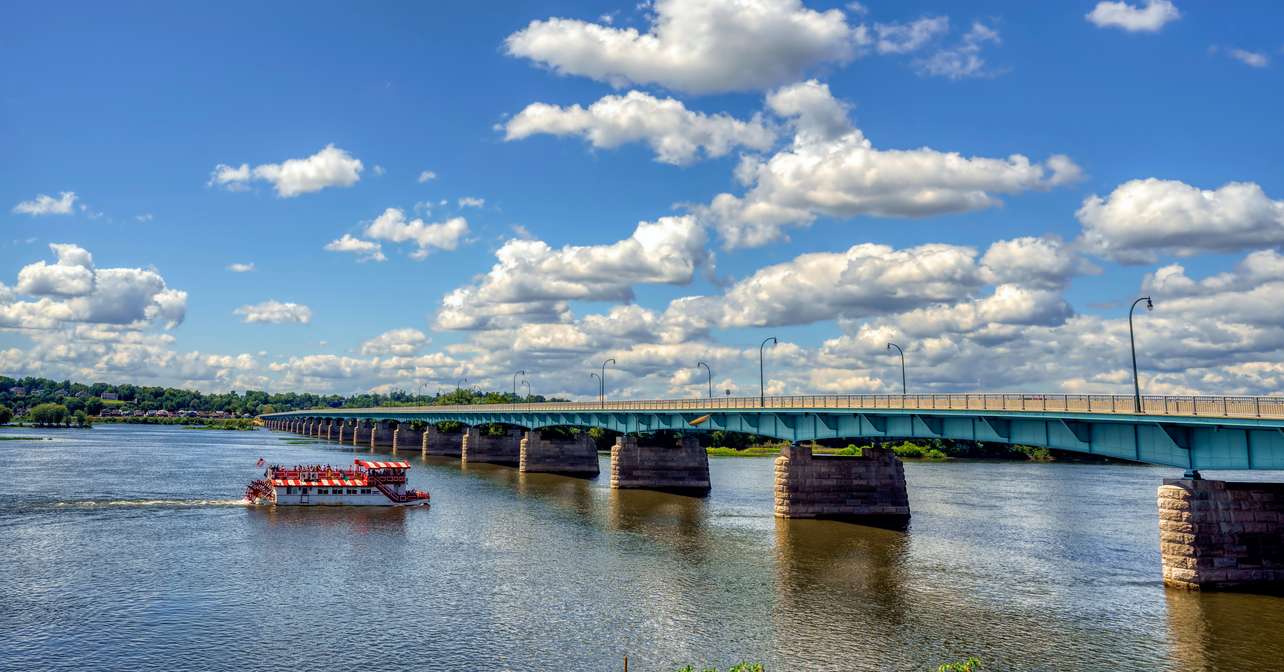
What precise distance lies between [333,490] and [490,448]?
65.7m

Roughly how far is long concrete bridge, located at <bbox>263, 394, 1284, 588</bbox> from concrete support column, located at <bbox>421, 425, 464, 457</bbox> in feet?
156

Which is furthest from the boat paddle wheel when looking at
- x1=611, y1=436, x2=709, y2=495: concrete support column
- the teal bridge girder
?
the teal bridge girder

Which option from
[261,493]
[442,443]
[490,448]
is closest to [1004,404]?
[261,493]

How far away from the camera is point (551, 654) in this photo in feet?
106

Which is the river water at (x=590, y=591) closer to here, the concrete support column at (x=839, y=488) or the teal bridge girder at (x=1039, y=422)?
the concrete support column at (x=839, y=488)

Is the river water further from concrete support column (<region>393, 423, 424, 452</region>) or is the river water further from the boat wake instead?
concrete support column (<region>393, 423, 424, 452</region>)


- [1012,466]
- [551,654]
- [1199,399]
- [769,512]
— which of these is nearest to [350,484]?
[769,512]

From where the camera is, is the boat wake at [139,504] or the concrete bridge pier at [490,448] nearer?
the boat wake at [139,504]

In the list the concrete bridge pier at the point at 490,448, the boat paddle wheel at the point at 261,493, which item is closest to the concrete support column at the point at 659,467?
the boat paddle wheel at the point at 261,493

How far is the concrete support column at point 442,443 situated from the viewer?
543ft

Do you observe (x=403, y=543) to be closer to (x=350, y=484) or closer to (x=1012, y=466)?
(x=350, y=484)

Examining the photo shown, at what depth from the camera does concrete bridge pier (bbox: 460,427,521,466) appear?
144875mm

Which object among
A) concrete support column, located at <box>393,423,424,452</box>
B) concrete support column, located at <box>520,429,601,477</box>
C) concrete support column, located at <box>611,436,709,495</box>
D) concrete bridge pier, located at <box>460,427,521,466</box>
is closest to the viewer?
concrete support column, located at <box>611,436,709,495</box>

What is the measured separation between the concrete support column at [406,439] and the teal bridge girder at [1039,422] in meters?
97.8
